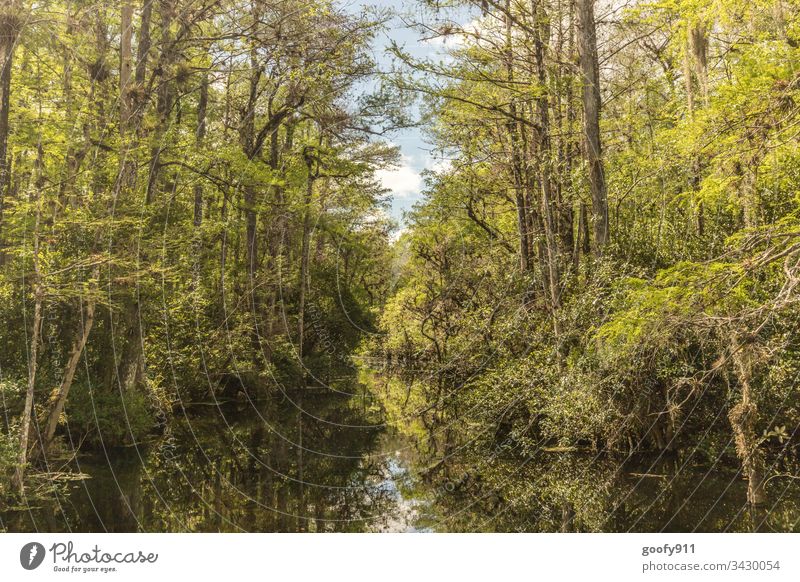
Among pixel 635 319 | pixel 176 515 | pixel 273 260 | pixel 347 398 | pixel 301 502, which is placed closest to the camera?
pixel 635 319

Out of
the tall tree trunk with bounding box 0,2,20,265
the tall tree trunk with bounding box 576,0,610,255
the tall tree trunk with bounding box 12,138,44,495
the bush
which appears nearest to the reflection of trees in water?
the bush

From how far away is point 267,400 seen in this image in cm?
1006

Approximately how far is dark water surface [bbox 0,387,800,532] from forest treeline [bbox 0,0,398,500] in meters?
0.75

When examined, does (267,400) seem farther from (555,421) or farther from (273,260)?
(555,421)

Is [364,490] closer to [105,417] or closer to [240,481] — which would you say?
[240,481]

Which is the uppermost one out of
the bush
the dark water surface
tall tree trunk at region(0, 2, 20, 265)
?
tall tree trunk at region(0, 2, 20, 265)

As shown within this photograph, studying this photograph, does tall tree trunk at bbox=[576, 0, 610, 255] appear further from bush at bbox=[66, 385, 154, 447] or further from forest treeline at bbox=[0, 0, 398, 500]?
bush at bbox=[66, 385, 154, 447]

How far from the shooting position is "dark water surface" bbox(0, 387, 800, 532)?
6410mm

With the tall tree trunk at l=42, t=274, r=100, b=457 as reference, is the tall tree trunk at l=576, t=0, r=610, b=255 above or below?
above

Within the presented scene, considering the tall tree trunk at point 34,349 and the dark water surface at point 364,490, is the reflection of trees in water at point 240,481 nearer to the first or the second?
the dark water surface at point 364,490

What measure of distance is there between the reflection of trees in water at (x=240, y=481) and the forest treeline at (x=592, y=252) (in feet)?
4.84

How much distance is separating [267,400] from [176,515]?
3.68 meters

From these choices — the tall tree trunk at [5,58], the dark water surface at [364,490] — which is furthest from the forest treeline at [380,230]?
the dark water surface at [364,490]

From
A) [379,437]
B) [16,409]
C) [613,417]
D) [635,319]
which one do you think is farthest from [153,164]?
[613,417]
